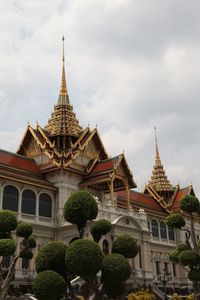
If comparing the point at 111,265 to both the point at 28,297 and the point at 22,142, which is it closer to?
the point at 28,297

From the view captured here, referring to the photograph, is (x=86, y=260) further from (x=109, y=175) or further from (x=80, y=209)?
(x=109, y=175)

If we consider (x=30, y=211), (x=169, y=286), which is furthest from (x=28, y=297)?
(x=169, y=286)

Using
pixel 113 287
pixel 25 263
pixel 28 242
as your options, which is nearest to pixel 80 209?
pixel 113 287

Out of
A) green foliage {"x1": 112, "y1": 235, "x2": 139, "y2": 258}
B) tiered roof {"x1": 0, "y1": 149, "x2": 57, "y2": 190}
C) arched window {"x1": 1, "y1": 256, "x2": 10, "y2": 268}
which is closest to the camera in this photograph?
green foliage {"x1": 112, "y1": 235, "x2": 139, "y2": 258}

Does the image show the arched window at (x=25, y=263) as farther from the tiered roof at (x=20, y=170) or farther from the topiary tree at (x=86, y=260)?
the topiary tree at (x=86, y=260)

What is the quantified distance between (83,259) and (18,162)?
75.6 ft

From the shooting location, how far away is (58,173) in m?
38.0

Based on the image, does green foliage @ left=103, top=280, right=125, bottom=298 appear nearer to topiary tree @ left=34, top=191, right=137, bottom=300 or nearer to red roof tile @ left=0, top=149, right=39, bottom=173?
topiary tree @ left=34, top=191, right=137, bottom=300

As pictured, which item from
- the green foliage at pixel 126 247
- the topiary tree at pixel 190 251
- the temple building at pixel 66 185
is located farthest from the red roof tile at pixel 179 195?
the green foliage at pixel 126 247

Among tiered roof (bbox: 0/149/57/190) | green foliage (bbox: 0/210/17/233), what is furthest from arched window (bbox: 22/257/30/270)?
green foliage (bbox: 0/210/17/233)

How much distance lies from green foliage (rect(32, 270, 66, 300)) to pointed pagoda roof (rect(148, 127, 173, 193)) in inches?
1726

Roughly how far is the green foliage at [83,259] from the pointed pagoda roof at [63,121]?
25581 millimetres

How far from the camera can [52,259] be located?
55.1 feet

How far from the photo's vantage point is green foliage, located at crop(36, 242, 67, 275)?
16797 millimetres
